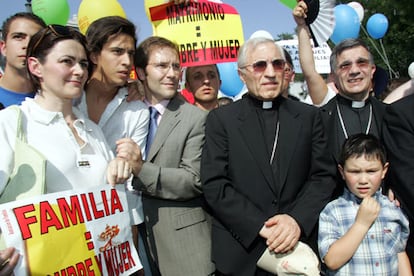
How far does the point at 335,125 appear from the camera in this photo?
2.95 metres

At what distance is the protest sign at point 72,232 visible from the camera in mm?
1797

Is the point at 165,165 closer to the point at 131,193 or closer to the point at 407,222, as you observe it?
the point at 131,193

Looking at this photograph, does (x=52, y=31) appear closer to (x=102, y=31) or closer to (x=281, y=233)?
(x=102, y=31)

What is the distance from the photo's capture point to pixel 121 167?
222 cm

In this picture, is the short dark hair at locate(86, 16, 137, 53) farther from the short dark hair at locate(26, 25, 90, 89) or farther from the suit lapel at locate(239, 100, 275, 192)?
the suit lapel at locate(239, 100, 275, 192)

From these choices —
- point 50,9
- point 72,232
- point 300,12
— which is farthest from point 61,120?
point 50,9

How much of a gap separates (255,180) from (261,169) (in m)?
0.08

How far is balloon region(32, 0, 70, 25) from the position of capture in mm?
5332

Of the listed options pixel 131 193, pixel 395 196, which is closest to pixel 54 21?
pixel 131 193

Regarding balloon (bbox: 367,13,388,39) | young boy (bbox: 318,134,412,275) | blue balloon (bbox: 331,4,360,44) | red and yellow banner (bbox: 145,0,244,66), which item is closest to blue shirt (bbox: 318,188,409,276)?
young boy (bbox: 318,134,412,275)

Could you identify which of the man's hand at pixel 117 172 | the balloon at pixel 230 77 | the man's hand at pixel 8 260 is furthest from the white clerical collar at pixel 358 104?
the balloon at pixel 230 77

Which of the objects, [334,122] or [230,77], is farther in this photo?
[230,77]

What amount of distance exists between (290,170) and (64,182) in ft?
4.33

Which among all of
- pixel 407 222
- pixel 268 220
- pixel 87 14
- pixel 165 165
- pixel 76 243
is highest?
pixel 87 14
